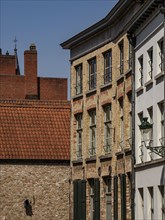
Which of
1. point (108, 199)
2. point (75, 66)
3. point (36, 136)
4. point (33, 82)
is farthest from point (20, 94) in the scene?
point (108, 199)

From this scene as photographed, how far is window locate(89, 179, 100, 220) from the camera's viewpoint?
34.6m

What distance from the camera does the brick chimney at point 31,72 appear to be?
63438 mm

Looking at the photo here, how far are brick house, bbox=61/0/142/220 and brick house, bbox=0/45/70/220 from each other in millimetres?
2412

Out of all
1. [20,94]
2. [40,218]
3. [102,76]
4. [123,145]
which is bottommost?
[40,218]

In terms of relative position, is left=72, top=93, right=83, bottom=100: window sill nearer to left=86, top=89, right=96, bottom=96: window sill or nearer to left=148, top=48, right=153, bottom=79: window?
left=86, top=89, right=96, bottom=96: window sill

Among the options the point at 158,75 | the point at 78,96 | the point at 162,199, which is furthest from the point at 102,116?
the point at 162,199

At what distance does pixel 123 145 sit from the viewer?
32.0m

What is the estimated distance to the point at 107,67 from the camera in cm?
3478

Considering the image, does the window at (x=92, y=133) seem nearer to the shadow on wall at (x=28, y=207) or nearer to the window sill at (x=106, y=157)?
the window sill at (x=106, y=157)

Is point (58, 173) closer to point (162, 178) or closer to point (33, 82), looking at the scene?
point (162, 178)

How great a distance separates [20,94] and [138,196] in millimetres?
36250

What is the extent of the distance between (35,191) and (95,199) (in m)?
5.84

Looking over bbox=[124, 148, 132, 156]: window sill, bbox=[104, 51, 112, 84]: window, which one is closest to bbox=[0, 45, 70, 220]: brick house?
bbox=[104, 51, 112, 84]: window

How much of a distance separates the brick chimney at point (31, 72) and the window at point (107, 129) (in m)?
29.3
